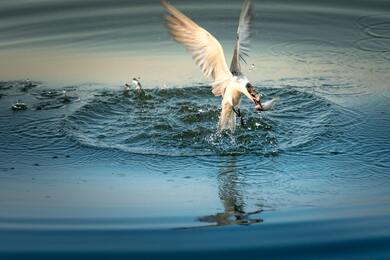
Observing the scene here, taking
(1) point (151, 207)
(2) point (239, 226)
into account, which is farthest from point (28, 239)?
(2) point (239, 226)

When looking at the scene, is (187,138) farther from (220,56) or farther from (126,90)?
(126,90)

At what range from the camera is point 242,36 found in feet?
27.2

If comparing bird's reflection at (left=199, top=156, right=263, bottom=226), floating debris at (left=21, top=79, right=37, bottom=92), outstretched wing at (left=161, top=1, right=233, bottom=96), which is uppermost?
outstretched wing at (left=161, top=1, right=233, bottom=96)

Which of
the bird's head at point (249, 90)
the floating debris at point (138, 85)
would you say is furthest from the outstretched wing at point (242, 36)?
the floating debris at point (138, 85)

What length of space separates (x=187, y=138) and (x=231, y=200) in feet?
6.70

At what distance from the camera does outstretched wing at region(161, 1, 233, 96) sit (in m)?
7.62

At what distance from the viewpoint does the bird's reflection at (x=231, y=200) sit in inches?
223

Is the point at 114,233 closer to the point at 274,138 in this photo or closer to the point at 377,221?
the point at 377,221

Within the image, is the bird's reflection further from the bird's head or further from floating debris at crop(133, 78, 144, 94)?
floating debris at crop(133, 78, 144, 94)

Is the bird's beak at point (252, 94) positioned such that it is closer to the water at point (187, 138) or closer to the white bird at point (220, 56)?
the white bird at point (220, 56)

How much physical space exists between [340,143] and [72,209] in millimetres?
3207

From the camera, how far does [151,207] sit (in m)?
5.92

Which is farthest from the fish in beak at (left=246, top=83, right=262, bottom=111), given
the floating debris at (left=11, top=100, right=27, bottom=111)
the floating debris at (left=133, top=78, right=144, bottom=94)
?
the floating debris at (left=11, top=100, right=27, bottom=111)

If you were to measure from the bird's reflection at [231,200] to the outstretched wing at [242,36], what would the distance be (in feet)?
4.18
